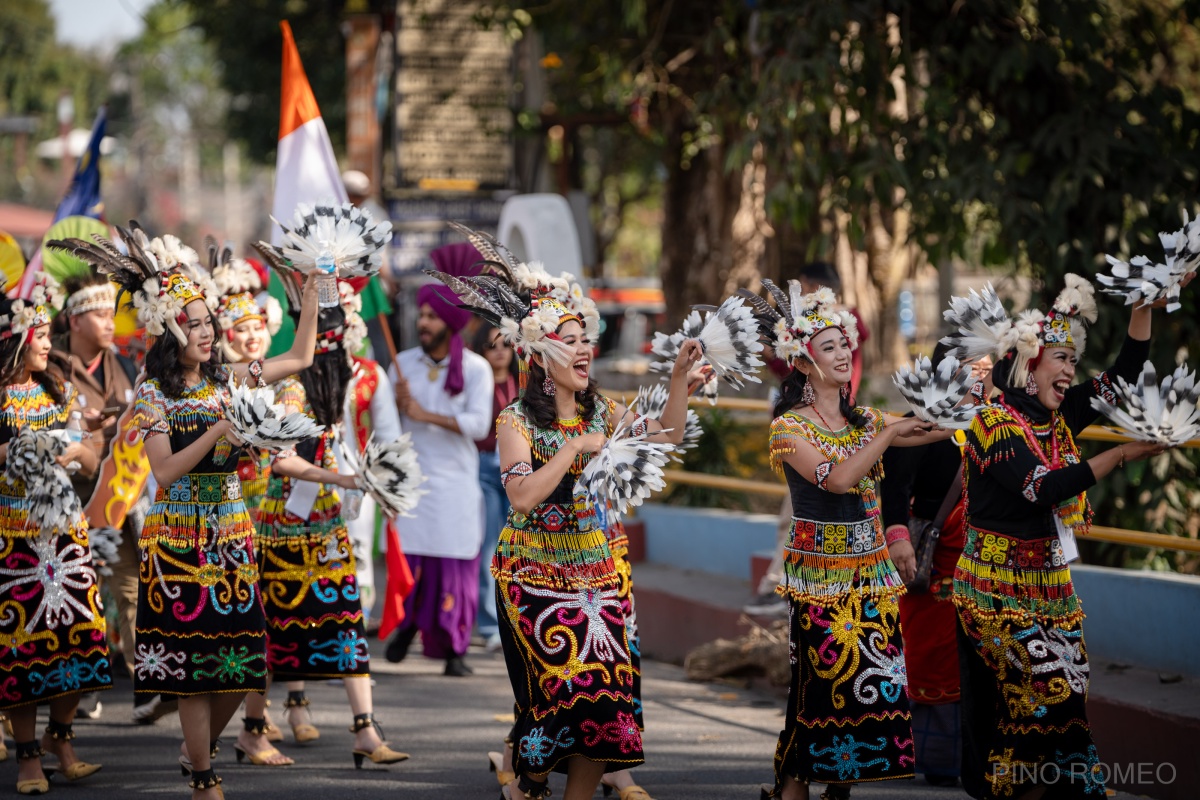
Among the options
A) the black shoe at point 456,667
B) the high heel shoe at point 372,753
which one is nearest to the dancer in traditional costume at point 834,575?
the high heel shoe at point 372,753

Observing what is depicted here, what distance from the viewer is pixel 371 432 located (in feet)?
24.5

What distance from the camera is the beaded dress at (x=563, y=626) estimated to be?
4969 mm

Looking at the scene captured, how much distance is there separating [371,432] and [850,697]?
326 cm

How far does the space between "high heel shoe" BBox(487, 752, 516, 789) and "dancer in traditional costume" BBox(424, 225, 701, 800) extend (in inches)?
20.3

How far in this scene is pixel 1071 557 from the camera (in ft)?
17.2

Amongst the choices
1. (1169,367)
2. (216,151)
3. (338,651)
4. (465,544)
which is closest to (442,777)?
(338,651)

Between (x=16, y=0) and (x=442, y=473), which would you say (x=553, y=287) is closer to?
(x=442, y=473)

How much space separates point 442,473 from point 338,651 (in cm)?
216

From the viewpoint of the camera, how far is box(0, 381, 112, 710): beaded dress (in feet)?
20.2

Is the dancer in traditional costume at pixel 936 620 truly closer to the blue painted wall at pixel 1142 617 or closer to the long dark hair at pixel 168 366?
the blue painted wall at pixel 1142 617

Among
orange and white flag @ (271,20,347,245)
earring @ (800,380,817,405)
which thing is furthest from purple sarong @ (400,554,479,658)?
earring @ (800,380,817,405)

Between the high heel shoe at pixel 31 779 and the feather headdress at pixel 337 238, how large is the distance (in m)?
2.34

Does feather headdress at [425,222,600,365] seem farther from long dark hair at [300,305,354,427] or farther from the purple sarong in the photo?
the purple sarong

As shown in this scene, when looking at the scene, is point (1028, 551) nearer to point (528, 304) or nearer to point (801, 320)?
point (801, 320)
